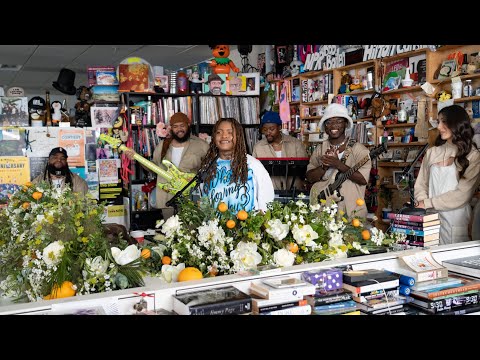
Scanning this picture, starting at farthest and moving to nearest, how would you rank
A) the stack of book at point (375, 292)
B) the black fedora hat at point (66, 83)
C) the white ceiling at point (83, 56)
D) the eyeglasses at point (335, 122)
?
1. the white ceiling at point (83, 56)
2. the black fedora hat at point (66, 83)
3. the eyeglasses at point (335, 122)
4. the stack of book at point (375, 292)

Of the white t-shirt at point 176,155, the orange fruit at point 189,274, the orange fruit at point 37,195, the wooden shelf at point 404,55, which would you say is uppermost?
the wooden shelf at point 404,55

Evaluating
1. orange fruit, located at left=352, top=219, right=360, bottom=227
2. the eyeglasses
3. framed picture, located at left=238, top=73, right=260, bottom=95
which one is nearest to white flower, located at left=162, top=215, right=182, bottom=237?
orange fruit, located at left=352, top=219, right=360, bottom=227

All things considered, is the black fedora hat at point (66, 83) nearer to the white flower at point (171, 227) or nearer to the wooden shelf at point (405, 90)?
the wooden shelf at point (405, 90)

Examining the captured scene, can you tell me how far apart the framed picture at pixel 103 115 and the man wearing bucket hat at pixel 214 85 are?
3.93 ft

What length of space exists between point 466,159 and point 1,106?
4739 millimetres

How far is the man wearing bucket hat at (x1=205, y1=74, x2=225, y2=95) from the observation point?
264 inches

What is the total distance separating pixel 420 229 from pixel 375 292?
2.39 ft

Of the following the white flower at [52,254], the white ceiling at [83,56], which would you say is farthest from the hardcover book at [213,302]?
the white ceiling at [83,56]

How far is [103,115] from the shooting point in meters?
6.21

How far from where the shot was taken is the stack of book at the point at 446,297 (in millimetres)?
2232
